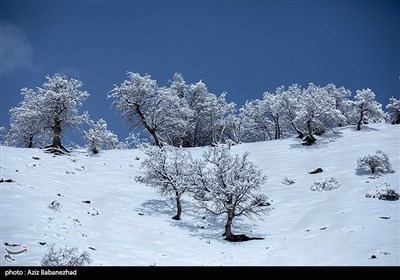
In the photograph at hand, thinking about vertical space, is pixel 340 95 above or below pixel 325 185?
above

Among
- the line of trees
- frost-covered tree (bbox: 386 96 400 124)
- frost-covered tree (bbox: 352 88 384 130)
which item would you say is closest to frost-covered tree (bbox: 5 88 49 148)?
the line of trees

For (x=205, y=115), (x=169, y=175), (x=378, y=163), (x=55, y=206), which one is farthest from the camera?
(x=205, y=115)

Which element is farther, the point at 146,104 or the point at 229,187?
the point at 146,104

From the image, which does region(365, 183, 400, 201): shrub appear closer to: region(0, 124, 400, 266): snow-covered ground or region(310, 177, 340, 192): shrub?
region(0, 124, 400, 266): snow-covered ground

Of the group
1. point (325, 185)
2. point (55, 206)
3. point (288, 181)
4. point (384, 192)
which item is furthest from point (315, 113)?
point (55, 206)

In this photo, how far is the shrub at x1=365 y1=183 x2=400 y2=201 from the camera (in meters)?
22.6

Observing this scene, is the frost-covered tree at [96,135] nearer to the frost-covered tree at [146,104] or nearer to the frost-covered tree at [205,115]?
the frost-covered tree at [146,104]

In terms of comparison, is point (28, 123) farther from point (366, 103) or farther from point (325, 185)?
point (366, 103)

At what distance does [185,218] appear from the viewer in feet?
84.1

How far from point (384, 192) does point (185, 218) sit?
45.5ft

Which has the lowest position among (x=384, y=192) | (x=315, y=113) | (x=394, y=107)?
(x=384, y=192)

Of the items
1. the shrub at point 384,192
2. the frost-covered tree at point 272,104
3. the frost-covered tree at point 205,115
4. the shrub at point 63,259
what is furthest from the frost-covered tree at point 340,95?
the shrub at point 63,259
